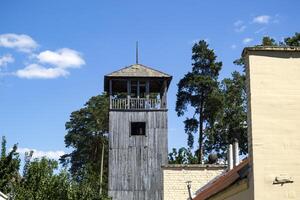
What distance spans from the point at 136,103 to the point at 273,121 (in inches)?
970

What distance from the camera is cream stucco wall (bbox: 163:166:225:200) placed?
27766mm

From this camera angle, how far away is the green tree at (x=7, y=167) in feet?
85.3

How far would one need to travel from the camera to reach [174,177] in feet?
94.4

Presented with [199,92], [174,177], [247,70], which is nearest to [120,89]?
[174,177]

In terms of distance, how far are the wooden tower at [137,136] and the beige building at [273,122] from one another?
2262 cm

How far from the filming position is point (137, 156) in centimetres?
3216

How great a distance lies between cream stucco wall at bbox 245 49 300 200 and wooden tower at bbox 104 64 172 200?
74.4 ft

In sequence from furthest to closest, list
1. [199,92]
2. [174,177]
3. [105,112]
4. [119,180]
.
Result: [105,112], [199,92], [119,180], [174,177]

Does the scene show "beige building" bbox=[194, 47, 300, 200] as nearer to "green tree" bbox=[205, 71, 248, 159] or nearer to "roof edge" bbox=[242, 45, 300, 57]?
"roof edge" bbox=[242, 45, 300, 57]

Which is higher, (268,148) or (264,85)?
(264,85)

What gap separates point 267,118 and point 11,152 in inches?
787

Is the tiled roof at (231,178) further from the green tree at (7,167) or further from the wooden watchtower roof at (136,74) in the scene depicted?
the wooden watchtower roof at (136,74)

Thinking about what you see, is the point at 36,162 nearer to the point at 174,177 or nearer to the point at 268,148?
the point at 174,177

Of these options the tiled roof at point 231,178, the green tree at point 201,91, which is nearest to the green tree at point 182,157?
the green tree at point 201,91
